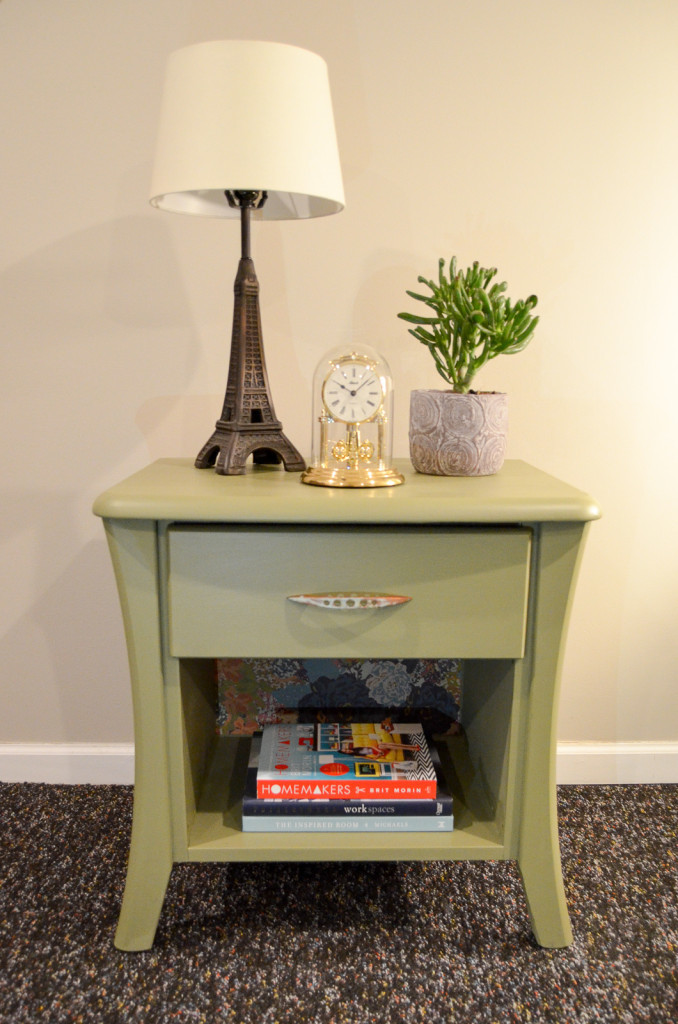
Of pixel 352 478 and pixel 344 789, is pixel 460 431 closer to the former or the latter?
pixel 352 478

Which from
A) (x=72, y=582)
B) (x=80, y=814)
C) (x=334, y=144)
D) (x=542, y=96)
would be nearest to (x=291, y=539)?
(x=334, y=144)

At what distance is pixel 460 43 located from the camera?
4.55ft

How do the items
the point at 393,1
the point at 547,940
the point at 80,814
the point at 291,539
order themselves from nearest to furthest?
the point at 291,539 → the point at 547,940 → the point at 393,1 → the point at 80,814

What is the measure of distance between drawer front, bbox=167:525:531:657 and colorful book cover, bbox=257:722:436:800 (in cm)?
25

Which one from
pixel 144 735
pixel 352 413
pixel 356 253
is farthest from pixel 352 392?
pixel 144 735

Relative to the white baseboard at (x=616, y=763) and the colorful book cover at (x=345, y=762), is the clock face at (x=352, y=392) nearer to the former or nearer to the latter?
the colorful book cover at (x=345, y=762)

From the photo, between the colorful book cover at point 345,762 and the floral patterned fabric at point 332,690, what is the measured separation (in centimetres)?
17

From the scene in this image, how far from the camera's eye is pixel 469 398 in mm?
1161

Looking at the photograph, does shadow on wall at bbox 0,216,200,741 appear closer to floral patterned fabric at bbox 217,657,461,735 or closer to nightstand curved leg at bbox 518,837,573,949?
floral patterned fabric at bbox 217,657,461,735

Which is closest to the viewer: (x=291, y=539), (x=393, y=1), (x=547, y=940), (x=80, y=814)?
(x=291, y=539)

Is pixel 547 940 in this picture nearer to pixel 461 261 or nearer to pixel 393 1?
pixel 461 261

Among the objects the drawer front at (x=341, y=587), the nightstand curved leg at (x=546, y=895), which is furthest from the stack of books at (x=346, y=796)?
the drawer front at (x=341, y=587)

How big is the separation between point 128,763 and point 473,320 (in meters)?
1.14

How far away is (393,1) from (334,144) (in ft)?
1.60
